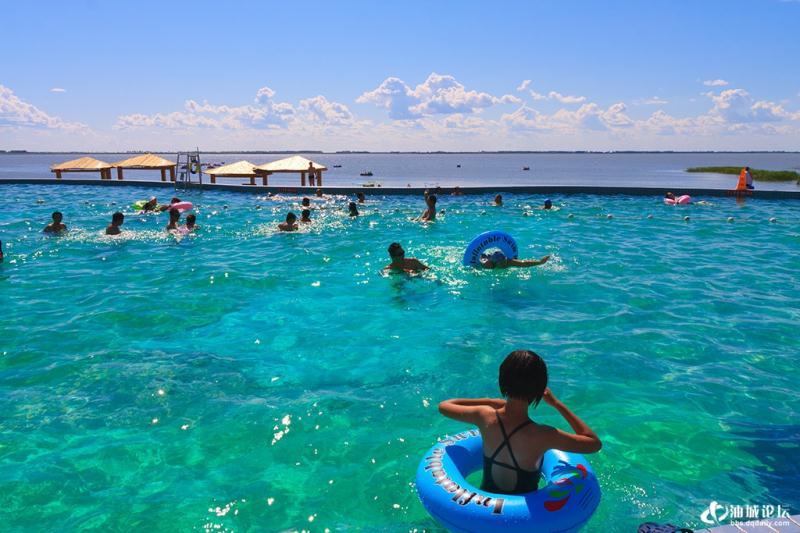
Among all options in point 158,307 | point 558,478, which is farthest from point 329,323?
point 558,478

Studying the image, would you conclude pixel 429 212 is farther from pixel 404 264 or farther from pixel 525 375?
pixel 525 375

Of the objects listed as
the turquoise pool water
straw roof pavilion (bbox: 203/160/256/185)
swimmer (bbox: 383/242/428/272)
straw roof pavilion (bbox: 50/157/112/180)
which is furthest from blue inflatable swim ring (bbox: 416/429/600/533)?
straw roof pavilion (bbox: 50/157/112/180)

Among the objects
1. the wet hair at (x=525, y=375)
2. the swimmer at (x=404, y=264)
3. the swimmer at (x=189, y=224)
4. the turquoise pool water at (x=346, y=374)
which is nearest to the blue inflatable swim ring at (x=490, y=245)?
the turquoise pool water at (x=346, y=374)

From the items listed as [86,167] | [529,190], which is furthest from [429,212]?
[86,167]

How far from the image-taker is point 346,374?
21.9 ft

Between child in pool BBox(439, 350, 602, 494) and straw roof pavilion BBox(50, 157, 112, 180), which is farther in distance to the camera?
straw roof pavilion BBox(50, 157, 112, 180)

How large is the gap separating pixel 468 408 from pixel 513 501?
59 centimetres

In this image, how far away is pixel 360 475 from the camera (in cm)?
470

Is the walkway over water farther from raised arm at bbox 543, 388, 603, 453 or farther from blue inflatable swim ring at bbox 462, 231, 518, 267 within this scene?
raised arm at bbox 543, 388, 603, 453

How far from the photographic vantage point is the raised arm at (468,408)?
11.2ft

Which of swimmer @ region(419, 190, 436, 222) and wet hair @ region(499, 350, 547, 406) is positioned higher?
swimmer @ region(419, 190, 436, 222)

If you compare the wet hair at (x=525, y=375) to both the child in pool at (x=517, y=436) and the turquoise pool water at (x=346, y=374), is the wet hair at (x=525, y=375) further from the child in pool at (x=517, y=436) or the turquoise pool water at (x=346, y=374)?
the turquoise pool water at (x=346, y=374)

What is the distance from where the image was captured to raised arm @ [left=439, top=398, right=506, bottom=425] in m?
3.42

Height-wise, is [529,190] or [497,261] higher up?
[529,190]
